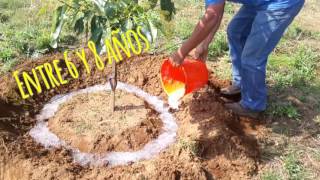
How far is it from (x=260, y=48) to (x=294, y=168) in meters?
0.95

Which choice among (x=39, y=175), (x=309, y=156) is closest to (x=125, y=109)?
(x=39, y=175)

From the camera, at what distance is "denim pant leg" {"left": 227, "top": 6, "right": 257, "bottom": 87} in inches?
151

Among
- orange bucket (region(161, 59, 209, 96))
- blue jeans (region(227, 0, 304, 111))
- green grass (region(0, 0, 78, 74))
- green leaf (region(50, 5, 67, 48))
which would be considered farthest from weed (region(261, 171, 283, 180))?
green grass (region(0, 0, 78, 74))

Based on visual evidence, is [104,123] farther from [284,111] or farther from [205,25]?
[284,111]

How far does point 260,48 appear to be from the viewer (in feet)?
11.5

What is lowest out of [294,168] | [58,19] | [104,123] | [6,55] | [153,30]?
[294,168]

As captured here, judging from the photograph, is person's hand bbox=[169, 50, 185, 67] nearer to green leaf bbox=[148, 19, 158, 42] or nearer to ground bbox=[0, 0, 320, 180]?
green leaf bbox=[148, 19, 158, 42]

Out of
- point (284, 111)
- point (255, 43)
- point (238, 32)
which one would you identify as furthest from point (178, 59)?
point (284, 111)

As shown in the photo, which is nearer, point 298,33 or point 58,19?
point 58,19

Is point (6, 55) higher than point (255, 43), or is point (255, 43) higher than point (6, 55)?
point (255, 43)

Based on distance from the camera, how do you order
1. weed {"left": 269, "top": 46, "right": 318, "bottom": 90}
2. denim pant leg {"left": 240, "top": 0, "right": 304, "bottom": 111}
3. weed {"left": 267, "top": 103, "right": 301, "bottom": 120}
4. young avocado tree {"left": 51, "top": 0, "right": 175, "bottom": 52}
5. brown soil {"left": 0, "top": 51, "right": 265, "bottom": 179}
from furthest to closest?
weed {"left": 269, "top": 46, "right": 318, "bottom": 90} < weed {"left": 267, "top": 103, "right": 301, "bottom": 120} < denim pant leg {"left": 240, "top": 0, "right": 304, "bottom": 111} < brown soil {"left": 0, "top": 51, "right": 265, "bottom": 179} < young avocado tree {"left": 51, "top": 0, "right": 175, "bottom": 52}

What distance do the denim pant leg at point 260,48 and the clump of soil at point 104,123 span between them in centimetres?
83

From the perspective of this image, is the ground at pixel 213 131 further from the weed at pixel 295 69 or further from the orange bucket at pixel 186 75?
the orange bucket at pixel 186 75

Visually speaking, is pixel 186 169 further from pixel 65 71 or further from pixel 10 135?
pixel 65 71
